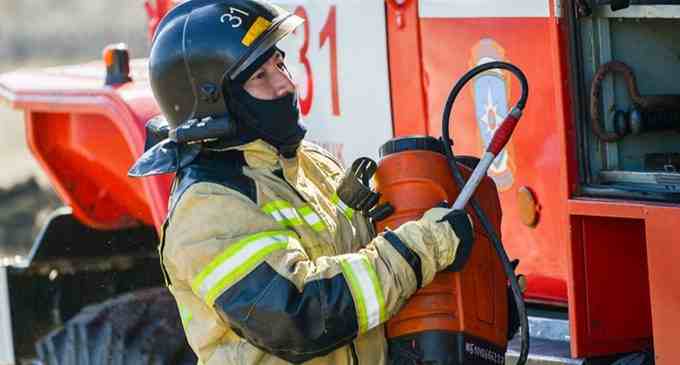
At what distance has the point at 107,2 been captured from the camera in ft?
54.9

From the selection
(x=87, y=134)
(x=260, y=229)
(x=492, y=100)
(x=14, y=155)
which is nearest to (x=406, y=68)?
(x=492, y=100)

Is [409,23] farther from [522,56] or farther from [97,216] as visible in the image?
[97,216]

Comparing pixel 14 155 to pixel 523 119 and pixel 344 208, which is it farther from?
pixel 344 208

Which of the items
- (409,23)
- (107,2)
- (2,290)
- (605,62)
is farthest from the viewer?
(107,2)

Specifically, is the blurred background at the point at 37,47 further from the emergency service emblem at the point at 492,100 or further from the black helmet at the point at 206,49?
the black helmet at the point at 206,49

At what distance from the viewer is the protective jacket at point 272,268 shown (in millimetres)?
3092

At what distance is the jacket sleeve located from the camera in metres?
3.09

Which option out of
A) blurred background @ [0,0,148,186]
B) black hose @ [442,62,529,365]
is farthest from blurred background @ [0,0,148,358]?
black hose @ [442,62,529,365]

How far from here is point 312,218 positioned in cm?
332

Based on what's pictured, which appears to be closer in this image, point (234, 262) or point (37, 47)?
point (234, 262)

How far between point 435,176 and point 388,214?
129mm

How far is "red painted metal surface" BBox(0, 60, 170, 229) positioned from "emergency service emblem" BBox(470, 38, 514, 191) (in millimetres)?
1301

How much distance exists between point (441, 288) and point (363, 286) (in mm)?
229

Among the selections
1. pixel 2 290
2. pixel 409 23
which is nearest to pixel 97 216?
pixel 2 290
